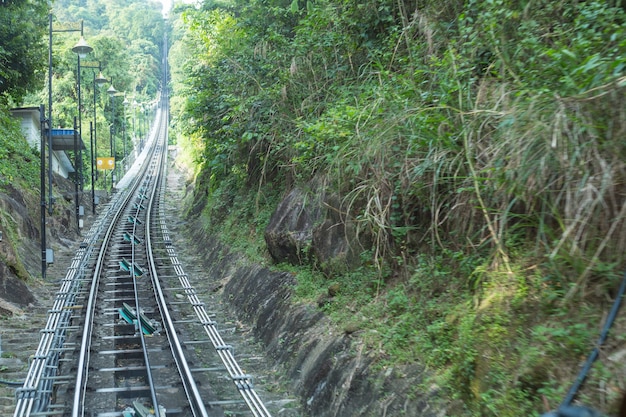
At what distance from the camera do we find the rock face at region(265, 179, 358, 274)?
978 centimetres

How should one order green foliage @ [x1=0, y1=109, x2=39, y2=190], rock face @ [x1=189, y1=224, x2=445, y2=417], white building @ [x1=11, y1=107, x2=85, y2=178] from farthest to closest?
white building @ [x1=11, y1=107, x2=85, y2=178] < green foliage @ [x1=0, y1=109, x2=39, y2=190] < rock face @ [x1=189, y1=224, x2=445, y2=417]

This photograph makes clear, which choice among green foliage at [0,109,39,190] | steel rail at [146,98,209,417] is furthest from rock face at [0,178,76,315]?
steel rail at [146,98,209,417]

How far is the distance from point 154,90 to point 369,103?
5121 inches

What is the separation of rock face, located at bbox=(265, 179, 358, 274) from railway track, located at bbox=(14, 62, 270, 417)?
2089 millimetres

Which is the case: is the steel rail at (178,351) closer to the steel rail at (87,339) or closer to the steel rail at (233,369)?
the steel rail at (233,369)

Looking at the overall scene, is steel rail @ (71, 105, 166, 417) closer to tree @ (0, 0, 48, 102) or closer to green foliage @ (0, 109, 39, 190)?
green foliage @ (0, 109, 39, 190)

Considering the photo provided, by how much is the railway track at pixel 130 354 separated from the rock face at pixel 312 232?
2089 mm

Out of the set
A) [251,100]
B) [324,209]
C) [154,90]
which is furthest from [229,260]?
[154,90]

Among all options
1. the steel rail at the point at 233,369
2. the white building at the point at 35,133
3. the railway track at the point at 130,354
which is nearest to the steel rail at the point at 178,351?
the railway track at the point at 130,354

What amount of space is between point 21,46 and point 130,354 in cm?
1904

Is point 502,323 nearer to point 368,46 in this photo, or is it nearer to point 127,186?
point 368,46

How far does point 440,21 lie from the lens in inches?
384

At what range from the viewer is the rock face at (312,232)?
9.78m

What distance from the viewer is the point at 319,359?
8.22m
